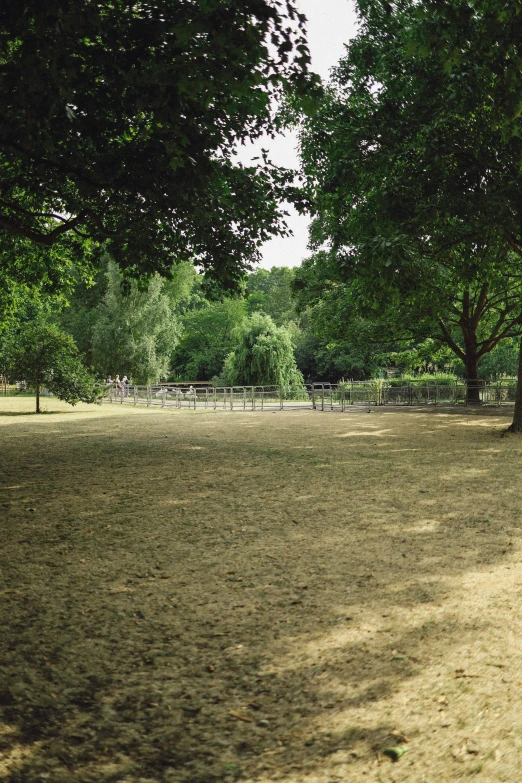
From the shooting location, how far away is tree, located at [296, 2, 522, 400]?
40.9ft

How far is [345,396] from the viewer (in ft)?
102

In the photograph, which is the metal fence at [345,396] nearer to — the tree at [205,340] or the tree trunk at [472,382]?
the tree trunk at [472,382]

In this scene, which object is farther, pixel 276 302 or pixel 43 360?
pixel 276 302

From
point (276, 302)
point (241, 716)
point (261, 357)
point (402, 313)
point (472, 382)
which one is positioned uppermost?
point (276, 302)

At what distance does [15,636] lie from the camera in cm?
399

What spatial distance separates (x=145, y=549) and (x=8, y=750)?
3131 mm

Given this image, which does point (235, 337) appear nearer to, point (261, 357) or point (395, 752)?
point (261, 357)

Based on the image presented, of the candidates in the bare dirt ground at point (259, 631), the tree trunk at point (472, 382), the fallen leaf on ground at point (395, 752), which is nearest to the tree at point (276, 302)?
the tree trunk at point (472, 382)

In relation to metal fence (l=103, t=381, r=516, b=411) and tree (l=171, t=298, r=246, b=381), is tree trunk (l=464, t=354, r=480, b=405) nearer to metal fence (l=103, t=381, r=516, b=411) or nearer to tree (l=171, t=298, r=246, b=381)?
metal fence (l=103, t=381, r=516, b=411)

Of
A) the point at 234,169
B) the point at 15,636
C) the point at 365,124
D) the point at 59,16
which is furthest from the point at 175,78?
the point at 365,124

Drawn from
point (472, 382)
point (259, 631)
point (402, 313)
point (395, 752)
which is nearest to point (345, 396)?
point (472, 382)

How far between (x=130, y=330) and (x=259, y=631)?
4895 cm

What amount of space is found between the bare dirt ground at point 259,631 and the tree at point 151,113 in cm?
411

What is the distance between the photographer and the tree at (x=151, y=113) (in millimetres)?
5625
